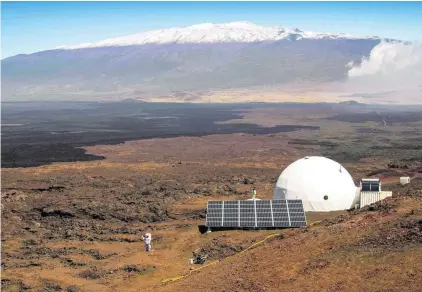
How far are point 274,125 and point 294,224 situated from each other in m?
93.3

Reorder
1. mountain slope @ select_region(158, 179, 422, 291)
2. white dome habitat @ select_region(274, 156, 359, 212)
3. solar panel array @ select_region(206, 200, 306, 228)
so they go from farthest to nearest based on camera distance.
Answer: white dome habitat @ select_region(274, 156, 359, 212)
solar panel array @ select_region(206, 200, 306, 228)
mountain slope @ select_region(158, 179, 422, 291)

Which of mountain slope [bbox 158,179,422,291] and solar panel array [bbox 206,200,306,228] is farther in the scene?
solar panel array [bbox 206,200,306,228]

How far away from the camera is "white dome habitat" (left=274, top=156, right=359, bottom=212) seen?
1358 inches

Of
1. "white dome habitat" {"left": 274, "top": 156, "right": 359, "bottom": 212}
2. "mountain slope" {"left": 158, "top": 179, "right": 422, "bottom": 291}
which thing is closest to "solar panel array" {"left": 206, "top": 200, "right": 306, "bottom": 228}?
"white dome habitat" {"left": 274, "top": 156, "right": 359, "bottom": 212}

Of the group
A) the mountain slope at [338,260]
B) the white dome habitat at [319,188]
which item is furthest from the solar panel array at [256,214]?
the mountain slope at [338,260]

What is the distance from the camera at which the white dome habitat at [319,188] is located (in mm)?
34500

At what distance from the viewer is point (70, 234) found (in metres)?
33.3

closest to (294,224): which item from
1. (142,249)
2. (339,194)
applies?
(339,194)

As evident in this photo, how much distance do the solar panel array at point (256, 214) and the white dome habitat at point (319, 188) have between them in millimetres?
2515

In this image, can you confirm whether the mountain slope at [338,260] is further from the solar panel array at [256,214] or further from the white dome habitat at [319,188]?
the white dome habitat at [319,188]

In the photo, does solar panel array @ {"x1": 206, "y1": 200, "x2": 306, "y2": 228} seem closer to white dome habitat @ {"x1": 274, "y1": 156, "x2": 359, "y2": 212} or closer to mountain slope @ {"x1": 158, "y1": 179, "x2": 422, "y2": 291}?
white dome habitat @ {"x1": 274, "y1": 156, "x2": 359, "y2": 212}

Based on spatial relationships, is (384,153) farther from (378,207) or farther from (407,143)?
(378,207)

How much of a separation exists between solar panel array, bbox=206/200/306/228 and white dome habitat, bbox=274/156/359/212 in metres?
2.52

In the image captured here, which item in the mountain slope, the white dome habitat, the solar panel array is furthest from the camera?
the white dome habitat
